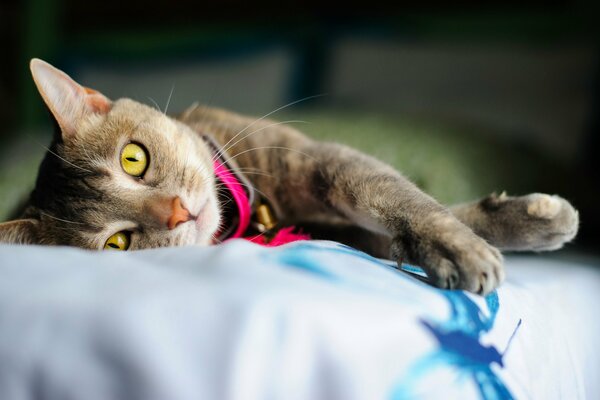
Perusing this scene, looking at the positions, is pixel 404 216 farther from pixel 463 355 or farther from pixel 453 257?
pixel 463 355

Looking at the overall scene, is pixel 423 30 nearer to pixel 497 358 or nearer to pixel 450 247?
pixel 450 247

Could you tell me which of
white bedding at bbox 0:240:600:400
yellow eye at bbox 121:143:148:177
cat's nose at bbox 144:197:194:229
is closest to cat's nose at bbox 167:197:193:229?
cat's nose at bbox 144:197:194:229

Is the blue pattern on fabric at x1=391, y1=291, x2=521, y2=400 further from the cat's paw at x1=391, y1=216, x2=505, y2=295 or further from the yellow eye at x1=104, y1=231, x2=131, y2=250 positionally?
the yellow eye at x1=104, y1=231, x2=131, y2=250

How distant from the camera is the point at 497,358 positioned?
0.60 meters

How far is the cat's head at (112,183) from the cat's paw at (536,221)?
1.64 ft

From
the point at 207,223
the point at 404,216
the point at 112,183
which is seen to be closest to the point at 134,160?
the point at 112,183

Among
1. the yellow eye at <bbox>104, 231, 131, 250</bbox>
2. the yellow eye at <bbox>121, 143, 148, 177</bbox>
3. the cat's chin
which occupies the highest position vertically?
the yellow eye at <bbox>121, 143, 148, 177</bbox>

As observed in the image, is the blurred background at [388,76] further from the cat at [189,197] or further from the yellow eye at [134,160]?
the yellow eye at [134,160]

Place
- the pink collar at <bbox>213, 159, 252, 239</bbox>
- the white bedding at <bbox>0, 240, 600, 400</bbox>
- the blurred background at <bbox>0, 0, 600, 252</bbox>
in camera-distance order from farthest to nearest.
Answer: the blurred background at <bbox>0, 0, 600, 252</bbox> < the pink collar at <bbox>213, 159, 252, 239</bbox> < the white bedding at <bbox>0, 240, 600, 400</bbox>

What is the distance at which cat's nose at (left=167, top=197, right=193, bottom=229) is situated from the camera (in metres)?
0.86

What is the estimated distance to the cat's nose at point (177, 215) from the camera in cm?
86

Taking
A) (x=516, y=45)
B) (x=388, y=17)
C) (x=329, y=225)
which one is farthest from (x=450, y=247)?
(x=388, y=17)

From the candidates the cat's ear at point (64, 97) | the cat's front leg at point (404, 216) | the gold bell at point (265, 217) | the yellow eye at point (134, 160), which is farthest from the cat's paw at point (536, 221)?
the cat's ear at point (64, 97)

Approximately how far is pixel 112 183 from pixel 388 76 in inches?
60.8
